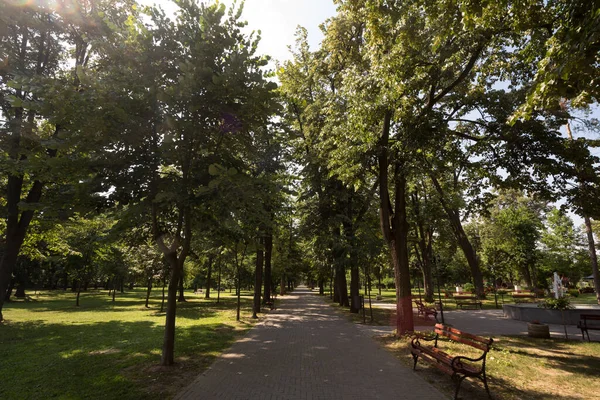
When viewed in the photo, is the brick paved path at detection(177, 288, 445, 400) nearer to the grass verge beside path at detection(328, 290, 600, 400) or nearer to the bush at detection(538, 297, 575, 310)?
the grass verge beside path at detection(328, 290, 600, 400)

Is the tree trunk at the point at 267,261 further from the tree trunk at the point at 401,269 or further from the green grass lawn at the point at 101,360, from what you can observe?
the tree trunk at the point at 401,269

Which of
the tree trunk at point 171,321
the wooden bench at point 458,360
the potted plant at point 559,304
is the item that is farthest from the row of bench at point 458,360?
the potted plant at point 559,304

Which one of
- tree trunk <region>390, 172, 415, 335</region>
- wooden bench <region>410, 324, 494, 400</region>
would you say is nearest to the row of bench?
wooden bench <region>410, 324, 494, 400</region>

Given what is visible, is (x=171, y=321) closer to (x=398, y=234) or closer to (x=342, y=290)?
(x=398, y=234)

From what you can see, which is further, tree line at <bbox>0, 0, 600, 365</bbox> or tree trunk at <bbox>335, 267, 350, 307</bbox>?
tree trunk at <bbox>335, 267, 350, 307</bbox>

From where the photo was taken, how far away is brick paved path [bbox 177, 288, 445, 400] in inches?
232

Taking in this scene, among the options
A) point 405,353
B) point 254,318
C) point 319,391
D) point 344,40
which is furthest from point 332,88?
point 319,391

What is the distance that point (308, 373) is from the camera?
23.4ft

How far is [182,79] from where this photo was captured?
616cm

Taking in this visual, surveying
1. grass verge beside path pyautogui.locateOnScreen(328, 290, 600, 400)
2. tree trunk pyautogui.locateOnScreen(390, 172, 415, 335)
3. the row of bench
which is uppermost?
tree trunk pyautogui.locateOnScreen(390, 172, 415, 335)

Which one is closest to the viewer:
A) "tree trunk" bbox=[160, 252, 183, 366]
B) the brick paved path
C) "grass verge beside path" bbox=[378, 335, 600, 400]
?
"grass verge beside path" bbox=[378, 335, 600, 400]

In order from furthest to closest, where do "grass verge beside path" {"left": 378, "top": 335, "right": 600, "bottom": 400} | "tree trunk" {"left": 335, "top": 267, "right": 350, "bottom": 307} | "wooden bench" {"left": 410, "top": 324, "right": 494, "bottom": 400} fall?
"tree trunk" {"left": 335, "top": 267, "right": 350, "bottom": 307}, "grass verge beside path" {"left": 378, "top": 335, "right": 600, "bottom": 400}, "wooden bench" {"left": 410, "top": 324, "right": 494, "bottom": 400}

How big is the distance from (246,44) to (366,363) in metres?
8.60

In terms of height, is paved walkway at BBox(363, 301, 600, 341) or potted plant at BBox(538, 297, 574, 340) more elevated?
potted plant at BBox(538, 297, 574, 340)
